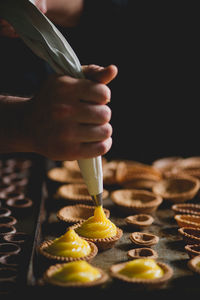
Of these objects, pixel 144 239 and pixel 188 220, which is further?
pixel 188 220

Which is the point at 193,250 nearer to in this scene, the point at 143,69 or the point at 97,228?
the point at 97,228

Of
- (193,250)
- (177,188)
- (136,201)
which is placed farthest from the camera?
(177,188)

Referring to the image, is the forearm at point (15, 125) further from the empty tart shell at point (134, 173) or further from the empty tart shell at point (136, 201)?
the empty tart shell at point (134, 173)

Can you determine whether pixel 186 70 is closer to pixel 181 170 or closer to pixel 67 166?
pixel 181 170

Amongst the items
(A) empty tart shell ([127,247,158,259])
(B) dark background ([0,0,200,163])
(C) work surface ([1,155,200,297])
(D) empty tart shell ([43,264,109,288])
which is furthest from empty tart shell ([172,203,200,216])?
(B) dark background ([0,0,200,163])

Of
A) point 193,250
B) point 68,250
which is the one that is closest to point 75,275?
point 68,250

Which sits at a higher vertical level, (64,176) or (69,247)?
(64,176)

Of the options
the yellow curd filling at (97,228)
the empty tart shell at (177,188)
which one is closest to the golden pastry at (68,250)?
the yellow curd filling at (97,228)
